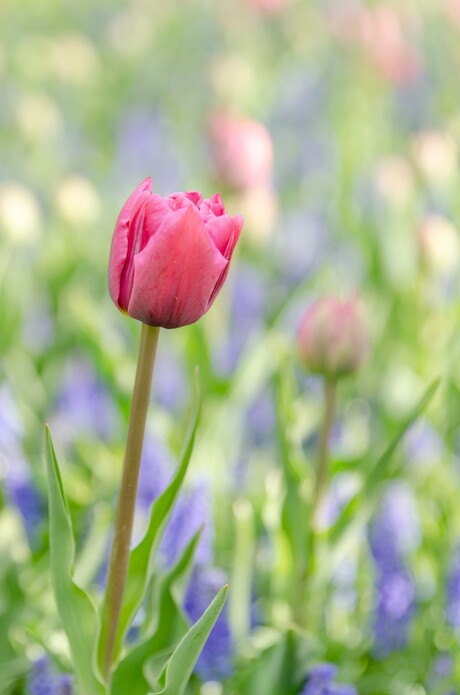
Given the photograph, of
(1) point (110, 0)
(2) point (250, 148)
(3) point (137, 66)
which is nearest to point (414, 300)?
(2) point (250, 148)

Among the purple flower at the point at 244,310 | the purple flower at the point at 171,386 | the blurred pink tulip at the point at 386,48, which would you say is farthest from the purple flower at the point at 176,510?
the blurred pink tulip at the point at 386,48

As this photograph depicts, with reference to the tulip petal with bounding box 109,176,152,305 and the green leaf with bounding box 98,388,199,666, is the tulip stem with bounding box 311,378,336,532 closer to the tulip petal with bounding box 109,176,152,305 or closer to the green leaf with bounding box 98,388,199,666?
the green leaf with bounding box 98,388,199,666

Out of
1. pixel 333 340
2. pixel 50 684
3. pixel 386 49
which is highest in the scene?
pixel 386 49

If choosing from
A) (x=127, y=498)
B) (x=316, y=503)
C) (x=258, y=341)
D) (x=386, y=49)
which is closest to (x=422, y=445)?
(x=258, y=341)

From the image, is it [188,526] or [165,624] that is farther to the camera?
[188,526]

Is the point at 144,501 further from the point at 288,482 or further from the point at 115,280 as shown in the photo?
the point at 115,280

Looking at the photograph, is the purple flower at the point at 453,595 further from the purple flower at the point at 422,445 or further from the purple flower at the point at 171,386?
the purple flower at the point at 171,386

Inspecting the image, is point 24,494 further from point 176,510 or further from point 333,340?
point 333,340
